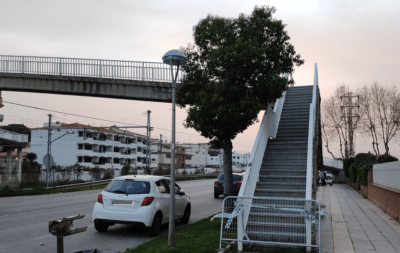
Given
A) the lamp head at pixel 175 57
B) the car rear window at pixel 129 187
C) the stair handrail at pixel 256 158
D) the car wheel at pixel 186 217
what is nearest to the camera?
the lamp head at pixel 175 57

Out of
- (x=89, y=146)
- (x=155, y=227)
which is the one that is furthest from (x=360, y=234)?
(x=89, y=146)

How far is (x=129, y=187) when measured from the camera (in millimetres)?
9898

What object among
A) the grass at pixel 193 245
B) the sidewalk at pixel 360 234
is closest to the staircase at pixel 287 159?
the sidewalk at pixel 360 234

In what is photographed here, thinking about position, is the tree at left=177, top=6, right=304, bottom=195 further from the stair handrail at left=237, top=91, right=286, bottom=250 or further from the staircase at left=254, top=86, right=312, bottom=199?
the staircase at left=254, top=86, right=312, bottom=199

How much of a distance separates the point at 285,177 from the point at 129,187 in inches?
175

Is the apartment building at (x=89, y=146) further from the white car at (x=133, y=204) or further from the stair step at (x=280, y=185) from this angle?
the stair step at (x=280, y=185)

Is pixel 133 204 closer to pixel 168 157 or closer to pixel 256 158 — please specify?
pixel 256 158

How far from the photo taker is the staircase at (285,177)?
8136 millimetres

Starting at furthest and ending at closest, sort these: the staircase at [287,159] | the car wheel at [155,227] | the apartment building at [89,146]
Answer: the apartment building at [89,146] → the staircase at [287,159] → the car wheel at [155,227]

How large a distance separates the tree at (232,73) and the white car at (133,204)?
219 centimetres

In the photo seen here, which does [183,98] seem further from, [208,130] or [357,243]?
[357,243]

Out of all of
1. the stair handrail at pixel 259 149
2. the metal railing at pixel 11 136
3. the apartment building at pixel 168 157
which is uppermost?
the metal railing at pixel 11 136

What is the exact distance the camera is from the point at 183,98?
38.4 feet

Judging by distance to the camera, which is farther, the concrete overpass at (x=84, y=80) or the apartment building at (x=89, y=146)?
the apartment building at (x=89, y=146)
